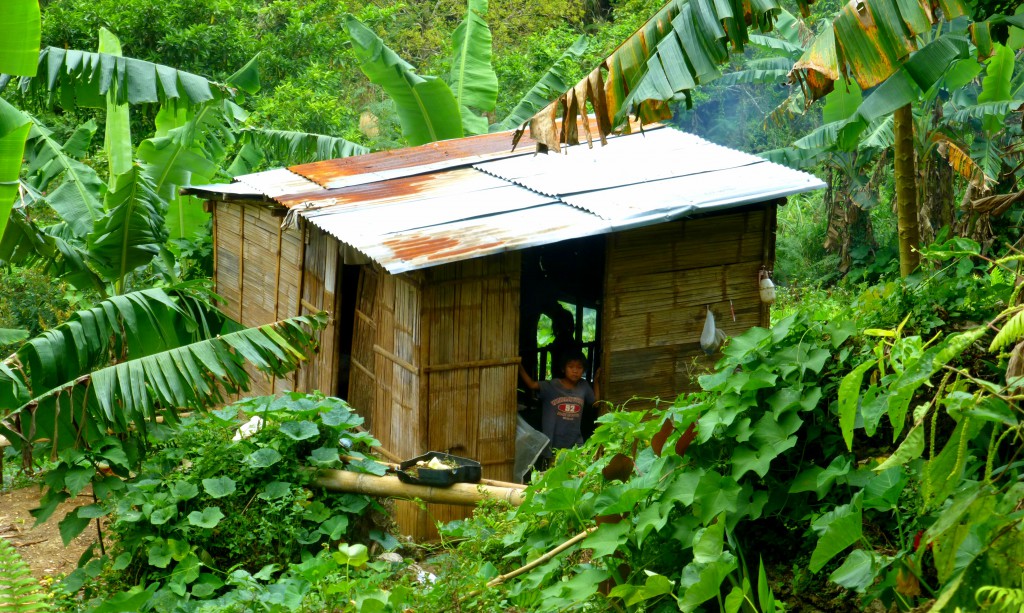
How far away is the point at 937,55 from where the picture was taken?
4.77 m

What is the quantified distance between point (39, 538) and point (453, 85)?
6712 millimetres

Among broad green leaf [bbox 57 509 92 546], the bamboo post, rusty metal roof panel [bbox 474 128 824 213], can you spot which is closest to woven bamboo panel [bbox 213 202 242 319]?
rusty metal roof panel [bbox 474 128 824 213]

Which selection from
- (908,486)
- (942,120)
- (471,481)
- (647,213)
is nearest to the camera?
(908,486)

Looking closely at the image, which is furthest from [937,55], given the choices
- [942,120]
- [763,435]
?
[942,120]

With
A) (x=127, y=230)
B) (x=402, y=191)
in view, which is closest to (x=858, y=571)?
(x=402, y=191)

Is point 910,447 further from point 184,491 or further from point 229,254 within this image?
point 229,254

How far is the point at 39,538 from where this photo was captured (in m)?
7.47

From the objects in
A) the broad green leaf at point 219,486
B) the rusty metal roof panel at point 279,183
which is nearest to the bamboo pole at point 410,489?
the broad green leaf at point 219,486

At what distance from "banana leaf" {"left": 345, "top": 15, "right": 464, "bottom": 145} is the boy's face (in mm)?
3764

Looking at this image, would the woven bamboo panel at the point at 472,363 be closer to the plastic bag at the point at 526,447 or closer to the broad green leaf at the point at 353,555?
the plastic bag at the point at 526,447

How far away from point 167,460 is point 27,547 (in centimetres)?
229

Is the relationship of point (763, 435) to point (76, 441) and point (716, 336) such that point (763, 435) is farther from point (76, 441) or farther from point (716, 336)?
point (716, 336)

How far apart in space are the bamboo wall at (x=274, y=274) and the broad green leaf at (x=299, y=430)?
2837 mm

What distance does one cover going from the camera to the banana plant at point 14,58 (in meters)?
5.01
